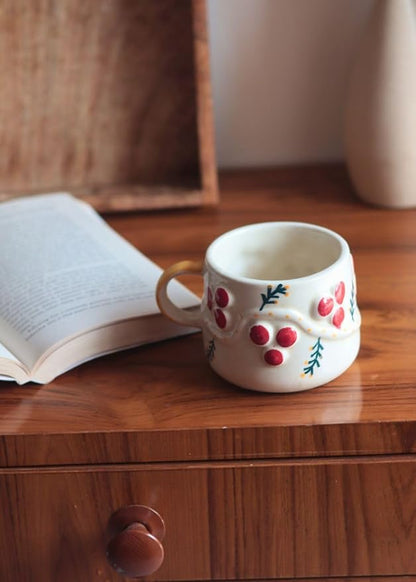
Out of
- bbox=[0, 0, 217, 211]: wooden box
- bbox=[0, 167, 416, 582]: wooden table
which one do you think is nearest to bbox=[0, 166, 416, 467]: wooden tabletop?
bbox=[0, 167, 416, 582]: wooden table

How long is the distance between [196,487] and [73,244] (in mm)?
279

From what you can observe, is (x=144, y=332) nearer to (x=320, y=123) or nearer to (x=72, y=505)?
(x=72, y=505)

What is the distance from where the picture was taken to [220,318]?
563 millimetres

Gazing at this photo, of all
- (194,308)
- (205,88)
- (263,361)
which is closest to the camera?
(263,361)

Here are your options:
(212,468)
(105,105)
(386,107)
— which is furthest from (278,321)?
(105,105)

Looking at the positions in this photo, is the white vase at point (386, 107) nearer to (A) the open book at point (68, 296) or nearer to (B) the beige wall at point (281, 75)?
(B) the beige wall at point (281, 75)

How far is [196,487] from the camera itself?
58 cm

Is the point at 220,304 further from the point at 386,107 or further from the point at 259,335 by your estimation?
the point at 386,107

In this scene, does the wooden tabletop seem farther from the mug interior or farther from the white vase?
the white vase

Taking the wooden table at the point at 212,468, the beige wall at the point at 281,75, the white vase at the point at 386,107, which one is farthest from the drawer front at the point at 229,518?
the beige wall at the point at 281,75

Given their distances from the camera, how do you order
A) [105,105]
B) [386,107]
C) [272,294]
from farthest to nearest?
[105,105], [386,107], [272,294]

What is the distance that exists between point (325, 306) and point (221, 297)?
0.07 metres

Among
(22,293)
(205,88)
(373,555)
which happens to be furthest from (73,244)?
(373,555)

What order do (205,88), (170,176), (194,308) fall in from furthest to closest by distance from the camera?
(170,176) < (205,88) < (194,308)
